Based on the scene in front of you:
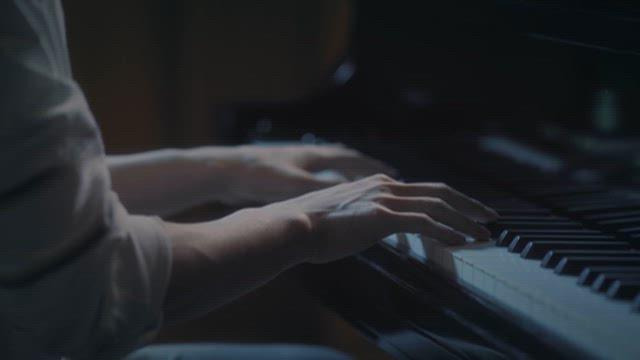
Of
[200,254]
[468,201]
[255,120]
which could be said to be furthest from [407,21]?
[200,254]

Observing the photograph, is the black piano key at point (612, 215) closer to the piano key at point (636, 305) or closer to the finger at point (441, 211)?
the finger at point (441, 211)

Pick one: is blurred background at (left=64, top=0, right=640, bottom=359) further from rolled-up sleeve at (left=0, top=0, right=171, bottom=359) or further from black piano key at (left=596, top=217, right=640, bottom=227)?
rolled-up sleeve at (left=0, top=0, right=171, bottom=359)

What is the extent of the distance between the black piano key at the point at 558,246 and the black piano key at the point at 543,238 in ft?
0.04

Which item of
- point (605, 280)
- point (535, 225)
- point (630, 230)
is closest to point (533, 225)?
point (535, 225)

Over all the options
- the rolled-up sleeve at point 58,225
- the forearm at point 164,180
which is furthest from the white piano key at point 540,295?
the forearm at point 164,180

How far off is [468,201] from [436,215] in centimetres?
7

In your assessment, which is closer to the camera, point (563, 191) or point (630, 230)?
point (630, 230)

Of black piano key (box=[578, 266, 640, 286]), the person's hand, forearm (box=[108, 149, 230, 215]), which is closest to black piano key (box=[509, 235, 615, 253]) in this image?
black piano key (box=[578, 266, 640, 286])

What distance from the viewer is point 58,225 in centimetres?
79

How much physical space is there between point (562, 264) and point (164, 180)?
0.73 metres

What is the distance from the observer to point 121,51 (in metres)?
2.49

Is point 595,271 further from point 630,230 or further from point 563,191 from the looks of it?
point 563,191

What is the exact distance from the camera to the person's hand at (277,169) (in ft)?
4.50

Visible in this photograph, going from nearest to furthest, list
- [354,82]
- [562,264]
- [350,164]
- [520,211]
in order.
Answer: [562,264] < [520,211] < [350,164] < [354,82]
